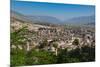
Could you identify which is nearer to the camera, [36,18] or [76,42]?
[36,18]

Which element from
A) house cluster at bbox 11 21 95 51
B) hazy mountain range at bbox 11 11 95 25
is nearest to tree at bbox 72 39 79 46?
house cluster at bbox 11 21 95 51

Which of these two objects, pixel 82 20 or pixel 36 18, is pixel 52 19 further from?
pixel 82 20

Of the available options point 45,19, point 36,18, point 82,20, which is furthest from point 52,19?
point 82,20

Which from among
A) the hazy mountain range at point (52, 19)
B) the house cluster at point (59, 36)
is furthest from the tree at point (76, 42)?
the hazy mountain range at point (52, 19)

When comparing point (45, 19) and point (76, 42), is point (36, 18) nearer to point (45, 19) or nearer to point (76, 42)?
point (45, 19)

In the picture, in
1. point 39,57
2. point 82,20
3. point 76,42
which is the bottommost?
point 39,57

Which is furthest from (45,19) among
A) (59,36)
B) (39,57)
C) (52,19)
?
(39,57)

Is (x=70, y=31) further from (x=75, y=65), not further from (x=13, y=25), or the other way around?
(x=13, y=25)

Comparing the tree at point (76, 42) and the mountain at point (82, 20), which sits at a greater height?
the mountain at point (82, 20)

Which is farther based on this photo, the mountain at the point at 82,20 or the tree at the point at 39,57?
the mountain at the point at 82,20

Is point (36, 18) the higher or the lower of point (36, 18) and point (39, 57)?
the higher

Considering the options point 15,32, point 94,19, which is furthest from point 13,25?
point 94,19

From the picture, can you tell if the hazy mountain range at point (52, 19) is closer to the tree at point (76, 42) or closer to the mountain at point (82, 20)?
the mountain at point (82, 20)
